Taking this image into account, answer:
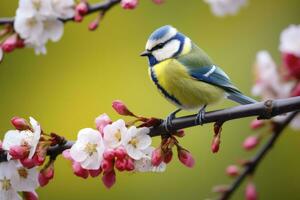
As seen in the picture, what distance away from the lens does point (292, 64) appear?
1527 mm

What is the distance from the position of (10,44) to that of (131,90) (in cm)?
121

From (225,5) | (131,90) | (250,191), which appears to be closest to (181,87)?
(250,191)

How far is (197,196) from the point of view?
102 inches

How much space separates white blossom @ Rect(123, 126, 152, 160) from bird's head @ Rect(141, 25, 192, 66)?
24 cm

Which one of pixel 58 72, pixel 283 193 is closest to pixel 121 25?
pixel 58 72

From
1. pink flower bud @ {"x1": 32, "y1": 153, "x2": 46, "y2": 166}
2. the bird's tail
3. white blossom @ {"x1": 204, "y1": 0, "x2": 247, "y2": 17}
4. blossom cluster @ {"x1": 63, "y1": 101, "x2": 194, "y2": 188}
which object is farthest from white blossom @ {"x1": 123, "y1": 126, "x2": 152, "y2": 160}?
white blossom @ {"x1": 204, "y1": 0, "x2": 247, "y2": 17}

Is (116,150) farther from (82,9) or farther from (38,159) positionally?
(82,9)

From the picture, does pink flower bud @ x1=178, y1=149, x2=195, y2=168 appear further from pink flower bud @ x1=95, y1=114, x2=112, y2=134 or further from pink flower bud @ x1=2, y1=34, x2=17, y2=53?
pink flower bud @ x1=2, y1=34, x2=17, y2=53

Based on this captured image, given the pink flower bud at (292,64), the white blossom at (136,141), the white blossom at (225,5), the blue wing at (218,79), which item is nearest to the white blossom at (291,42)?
the pink flower bud at (292,64)

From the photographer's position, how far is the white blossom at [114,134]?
1106 millimetres

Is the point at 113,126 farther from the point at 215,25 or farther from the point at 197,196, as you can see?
the point at 215,25

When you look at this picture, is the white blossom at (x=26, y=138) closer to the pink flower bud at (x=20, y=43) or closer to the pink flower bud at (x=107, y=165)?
the pink flower bud at (x=107, y=165)

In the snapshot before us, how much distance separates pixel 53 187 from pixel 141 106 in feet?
1.51

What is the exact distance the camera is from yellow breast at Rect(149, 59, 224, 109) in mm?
1307
